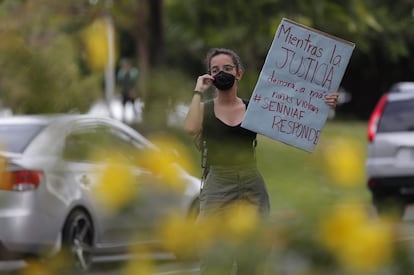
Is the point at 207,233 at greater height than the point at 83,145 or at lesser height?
lesser

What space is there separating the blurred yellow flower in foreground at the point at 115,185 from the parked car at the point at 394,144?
11237 millimetres

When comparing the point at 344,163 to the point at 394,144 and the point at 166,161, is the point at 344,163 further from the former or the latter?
the point at 394,144

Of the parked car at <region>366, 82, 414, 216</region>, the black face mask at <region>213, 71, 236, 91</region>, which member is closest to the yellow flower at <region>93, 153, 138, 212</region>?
the black face mask at <region>213, 71, 236, 91</region>

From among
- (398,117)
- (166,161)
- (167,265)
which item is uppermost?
(398,117)

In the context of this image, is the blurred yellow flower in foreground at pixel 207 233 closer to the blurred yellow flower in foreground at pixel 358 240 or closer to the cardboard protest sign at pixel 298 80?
the blurred yellow flower in foreground at pixel 358 240

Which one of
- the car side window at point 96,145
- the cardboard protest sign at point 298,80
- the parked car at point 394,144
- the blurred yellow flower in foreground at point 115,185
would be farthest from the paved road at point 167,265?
the parked car at point 394,144

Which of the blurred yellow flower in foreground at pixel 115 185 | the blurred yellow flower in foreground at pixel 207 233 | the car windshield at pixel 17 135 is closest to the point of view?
the blurred yellow flower in foreground at pixel 207 233

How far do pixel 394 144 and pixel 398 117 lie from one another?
46 centimetres

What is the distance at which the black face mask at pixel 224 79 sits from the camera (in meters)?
6.79

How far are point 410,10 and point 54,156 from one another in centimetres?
2538

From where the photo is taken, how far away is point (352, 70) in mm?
46531

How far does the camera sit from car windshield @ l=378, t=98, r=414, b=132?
1530 cm

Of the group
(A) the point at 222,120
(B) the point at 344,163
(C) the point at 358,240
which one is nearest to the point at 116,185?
(B) the point at 344,163

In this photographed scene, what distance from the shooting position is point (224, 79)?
22.3ft
